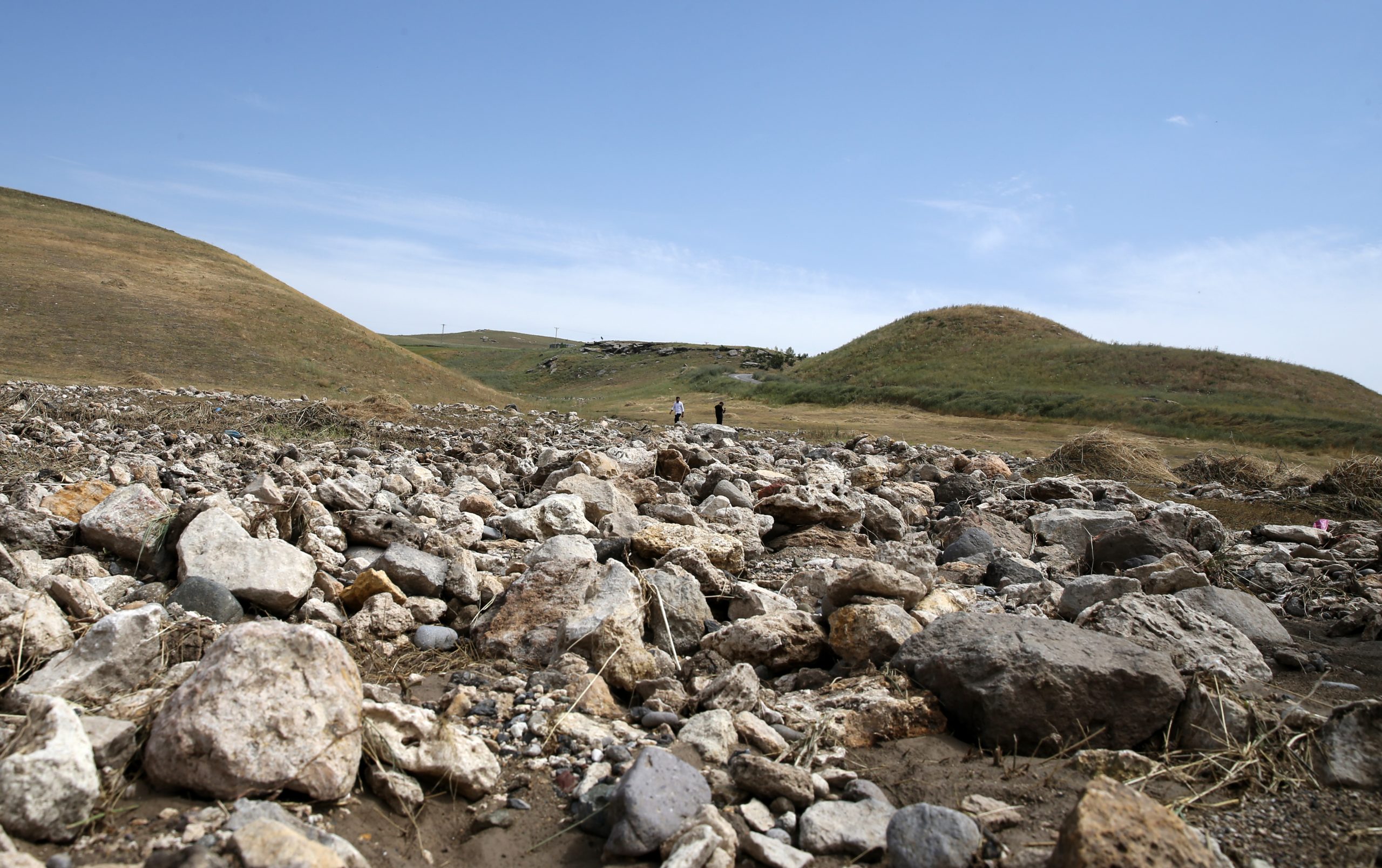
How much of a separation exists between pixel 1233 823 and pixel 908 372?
140 feet

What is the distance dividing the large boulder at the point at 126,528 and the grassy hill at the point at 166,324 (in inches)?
831

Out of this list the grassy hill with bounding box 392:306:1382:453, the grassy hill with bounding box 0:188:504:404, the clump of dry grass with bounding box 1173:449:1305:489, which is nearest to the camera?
the clump of dry grass with bounding box 1173:449:1305:489

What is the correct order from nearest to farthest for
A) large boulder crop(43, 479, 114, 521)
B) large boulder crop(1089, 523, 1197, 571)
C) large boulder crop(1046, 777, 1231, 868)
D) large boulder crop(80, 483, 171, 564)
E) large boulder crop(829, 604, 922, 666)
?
large boulder crop(1046, 777, 1231, 868) < large boulder crop(829, 604, 922, 666) < large boulder crop(80, 483, 171, 564) < large boulder crop(43, 479, 114, 521) < large boulder crop(1089, 523, 1197, 571)

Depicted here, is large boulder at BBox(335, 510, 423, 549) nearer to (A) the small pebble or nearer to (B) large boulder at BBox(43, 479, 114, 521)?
(B) large boulder at BBox(43, 479, 114, 521)

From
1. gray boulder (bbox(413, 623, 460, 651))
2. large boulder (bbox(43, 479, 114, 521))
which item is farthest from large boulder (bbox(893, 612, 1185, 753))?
large boulder (bbox(43, 479, 114, 521))

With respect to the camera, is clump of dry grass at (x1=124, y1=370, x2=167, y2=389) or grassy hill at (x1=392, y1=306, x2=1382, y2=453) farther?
grassy hill at (x1=392, y1=306, x2=1382, y2=453)

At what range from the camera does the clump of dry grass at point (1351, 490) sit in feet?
33.0

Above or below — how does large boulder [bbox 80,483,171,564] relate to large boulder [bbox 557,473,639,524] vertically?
below

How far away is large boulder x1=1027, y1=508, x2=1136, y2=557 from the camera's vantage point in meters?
6.63

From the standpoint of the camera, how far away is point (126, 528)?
4039 millimetres

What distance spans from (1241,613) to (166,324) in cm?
3294

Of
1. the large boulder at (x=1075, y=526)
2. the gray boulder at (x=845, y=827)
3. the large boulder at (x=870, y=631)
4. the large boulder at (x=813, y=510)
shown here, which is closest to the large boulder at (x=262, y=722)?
the gray boulder at (x=845, y=827)

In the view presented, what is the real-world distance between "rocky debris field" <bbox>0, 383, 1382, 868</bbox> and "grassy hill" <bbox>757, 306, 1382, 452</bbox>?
2479cm

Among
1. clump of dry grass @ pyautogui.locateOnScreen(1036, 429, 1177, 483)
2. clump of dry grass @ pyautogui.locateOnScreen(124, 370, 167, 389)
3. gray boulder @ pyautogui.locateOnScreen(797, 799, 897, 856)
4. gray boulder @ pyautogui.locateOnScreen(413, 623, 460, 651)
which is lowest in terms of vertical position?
clump of dry grass @ pyautogui.locateOnScreen(124, 370, 167, 389)
